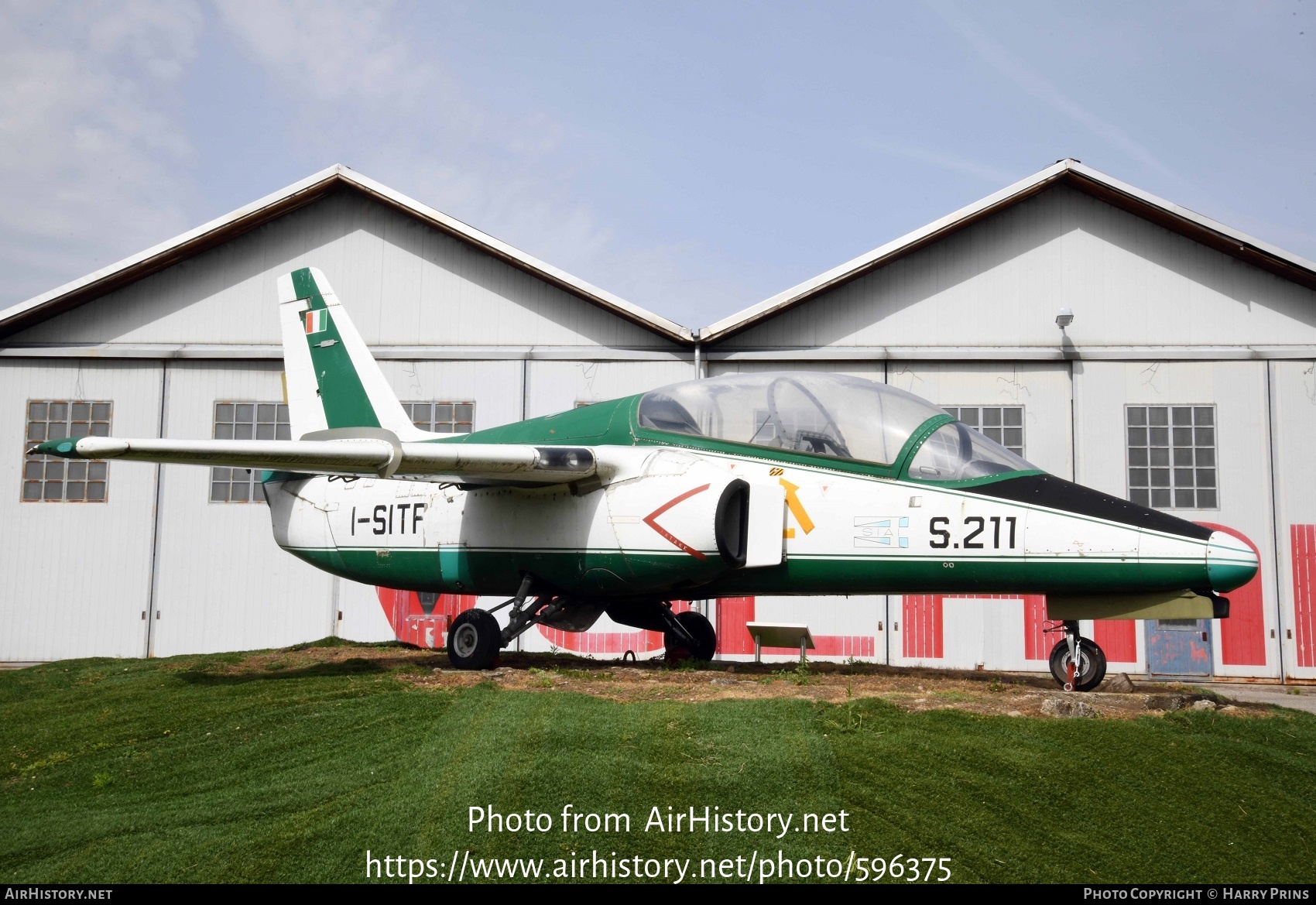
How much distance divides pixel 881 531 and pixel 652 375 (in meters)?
8.67

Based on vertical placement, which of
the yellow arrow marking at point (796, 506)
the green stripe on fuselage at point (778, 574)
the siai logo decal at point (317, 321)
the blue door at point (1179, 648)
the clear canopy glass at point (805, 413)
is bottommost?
the blue door at point (1179, 648)

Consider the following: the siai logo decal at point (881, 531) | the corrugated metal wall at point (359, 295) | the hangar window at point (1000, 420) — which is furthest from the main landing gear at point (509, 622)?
the hangar window at point (1000, 420)

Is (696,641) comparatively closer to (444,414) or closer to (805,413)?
(805,413)

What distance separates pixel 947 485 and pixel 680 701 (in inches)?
113

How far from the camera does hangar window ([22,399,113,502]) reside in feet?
57.4

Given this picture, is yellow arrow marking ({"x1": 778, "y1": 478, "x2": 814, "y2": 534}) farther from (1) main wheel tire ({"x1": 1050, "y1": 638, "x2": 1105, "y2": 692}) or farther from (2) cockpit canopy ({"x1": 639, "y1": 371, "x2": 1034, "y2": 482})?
(1) main wheel tire ({"x1": 1050, "y1": 638, "x2": 1105, "y2": 692})

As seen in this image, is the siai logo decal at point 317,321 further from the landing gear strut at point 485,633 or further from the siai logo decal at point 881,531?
the siai logo decal at point 881,531

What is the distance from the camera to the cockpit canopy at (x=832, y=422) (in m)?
8.77

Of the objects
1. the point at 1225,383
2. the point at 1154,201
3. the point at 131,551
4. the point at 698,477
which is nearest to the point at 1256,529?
the point at 1225,383

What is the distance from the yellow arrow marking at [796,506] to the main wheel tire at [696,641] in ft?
11.6

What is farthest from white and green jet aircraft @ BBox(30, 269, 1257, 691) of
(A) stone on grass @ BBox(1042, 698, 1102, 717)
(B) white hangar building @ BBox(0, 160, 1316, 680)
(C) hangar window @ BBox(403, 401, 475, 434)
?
(B) white hangar building @ BBox(0, 160, 1316, 680)

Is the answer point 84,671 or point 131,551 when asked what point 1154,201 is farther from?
point 131,551

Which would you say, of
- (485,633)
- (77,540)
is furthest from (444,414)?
Result: (485,633)
